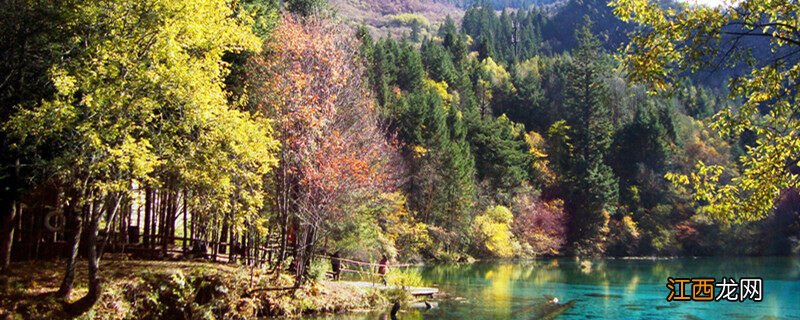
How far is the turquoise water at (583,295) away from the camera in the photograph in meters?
21.6

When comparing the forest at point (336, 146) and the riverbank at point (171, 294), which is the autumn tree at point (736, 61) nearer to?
the forest at point (336, 146)

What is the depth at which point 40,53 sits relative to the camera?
48.5 feet

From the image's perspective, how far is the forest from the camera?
19.9 ft

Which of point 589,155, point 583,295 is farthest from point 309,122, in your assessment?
point 589,155

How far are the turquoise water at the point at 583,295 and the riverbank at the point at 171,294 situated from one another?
1.32 metres

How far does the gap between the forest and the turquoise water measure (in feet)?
16.3

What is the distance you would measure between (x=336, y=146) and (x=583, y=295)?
1456 centimetres

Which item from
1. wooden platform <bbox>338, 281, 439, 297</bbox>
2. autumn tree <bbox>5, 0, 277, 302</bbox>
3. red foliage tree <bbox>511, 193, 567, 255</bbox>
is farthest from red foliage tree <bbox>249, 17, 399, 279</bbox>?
red foliage tree <bbox>511, 193, 567, 255</bbox>

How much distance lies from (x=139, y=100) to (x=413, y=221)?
34785 mm

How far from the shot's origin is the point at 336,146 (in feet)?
70.9

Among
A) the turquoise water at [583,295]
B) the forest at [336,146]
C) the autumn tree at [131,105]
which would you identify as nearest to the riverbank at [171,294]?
the forest at [336,146]

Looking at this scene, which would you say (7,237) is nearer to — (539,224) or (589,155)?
(539,224)

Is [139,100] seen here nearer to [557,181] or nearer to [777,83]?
[777,83]

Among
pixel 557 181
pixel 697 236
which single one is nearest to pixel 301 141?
pixel 557 181
